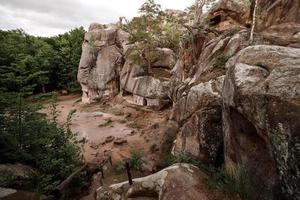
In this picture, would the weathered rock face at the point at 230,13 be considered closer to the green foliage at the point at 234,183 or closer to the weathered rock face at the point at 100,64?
the green foliage at the point at 234,183

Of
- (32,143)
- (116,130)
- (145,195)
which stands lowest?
(116,130)

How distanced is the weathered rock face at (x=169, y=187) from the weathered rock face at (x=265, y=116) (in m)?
1.28

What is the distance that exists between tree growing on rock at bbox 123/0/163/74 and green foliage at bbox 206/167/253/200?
62.5 feet

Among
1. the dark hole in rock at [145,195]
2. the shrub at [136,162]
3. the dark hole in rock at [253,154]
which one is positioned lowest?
the shrub at [136,162]

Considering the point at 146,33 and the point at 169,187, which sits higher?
the point at 146,33

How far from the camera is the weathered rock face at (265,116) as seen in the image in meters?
4.89

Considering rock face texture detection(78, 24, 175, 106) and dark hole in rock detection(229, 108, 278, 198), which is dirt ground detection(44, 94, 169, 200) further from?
dark hole in rock detection(229, 108, 278, 198)

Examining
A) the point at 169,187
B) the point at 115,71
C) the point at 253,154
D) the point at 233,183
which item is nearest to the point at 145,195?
the point at 169,187

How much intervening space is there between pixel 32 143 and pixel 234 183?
27.8ft

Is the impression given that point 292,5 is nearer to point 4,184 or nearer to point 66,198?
point 66,198

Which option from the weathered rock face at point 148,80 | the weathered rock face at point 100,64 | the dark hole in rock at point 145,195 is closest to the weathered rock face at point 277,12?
the dark hole in rock at point 145,195

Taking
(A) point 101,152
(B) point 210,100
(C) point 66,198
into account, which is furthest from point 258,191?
(A) point 101,152

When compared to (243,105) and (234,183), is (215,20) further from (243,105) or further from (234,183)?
(234,183)

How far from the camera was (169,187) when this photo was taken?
7051 mm
